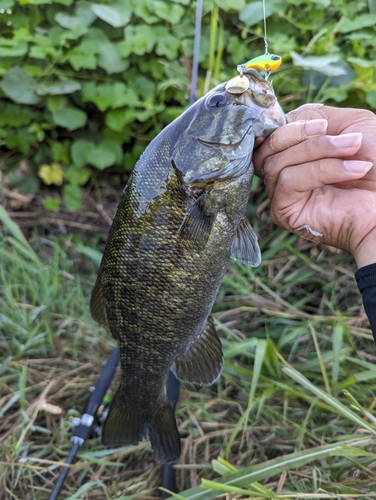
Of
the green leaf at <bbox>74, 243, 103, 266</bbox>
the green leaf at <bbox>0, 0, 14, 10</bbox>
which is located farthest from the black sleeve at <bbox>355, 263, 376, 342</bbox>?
the green leaf at <bbox>0, 0, 14, 10</bbox>

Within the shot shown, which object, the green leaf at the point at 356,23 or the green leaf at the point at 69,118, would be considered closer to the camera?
the green leaf at the point at 356,23

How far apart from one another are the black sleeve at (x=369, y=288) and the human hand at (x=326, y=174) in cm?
10

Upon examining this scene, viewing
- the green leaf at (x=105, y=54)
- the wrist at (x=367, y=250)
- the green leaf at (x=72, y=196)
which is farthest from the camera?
the green leaf at (x=72, y=196)

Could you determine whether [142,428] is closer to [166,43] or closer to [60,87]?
[60,87]

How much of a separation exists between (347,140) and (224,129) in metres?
0.36

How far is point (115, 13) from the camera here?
2.80m

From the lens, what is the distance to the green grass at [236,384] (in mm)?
1961

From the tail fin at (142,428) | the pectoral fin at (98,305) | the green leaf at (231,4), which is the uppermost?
the green leaf at (231,4)

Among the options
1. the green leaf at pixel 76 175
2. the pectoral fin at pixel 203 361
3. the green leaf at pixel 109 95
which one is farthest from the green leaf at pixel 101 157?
the pectoral fin at pixel 203 361

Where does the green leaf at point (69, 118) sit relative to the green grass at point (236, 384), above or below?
above

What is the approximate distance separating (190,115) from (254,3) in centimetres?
179

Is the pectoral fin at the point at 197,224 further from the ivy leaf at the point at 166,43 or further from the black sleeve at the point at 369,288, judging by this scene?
the ivy leaf at the point at 166,43

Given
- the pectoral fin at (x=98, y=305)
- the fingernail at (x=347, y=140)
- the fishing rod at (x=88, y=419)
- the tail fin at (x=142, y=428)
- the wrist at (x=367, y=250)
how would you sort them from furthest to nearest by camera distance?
the fishing rod at (x=88, y=419) → the tail fin at (x=142, y=428) → the pectoral fin at (x=98, y=305) → the wrist at (x=367, y=250) → the fingernail at (x=347, y=140)

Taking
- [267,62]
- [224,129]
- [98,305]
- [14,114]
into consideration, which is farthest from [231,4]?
[98,305]
